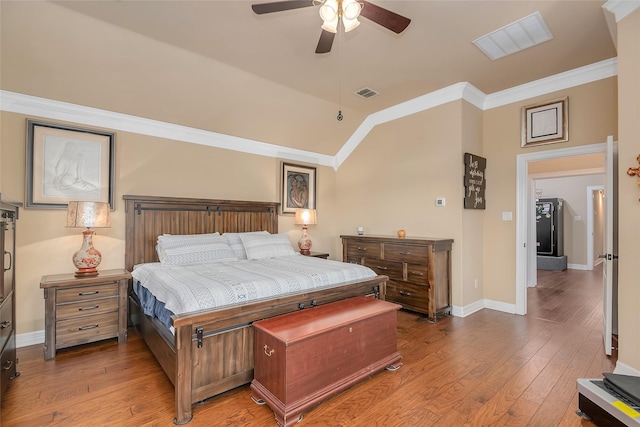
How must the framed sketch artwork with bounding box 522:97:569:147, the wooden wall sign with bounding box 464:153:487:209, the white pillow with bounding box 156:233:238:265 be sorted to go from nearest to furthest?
the white pillow with bounding box 156:233:238:265 → the framed sketch artwork with bounding box 522:97:569:147 → the wooden wall sign with bounding box 464:153:487:209

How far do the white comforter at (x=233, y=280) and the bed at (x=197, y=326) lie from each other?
6cm

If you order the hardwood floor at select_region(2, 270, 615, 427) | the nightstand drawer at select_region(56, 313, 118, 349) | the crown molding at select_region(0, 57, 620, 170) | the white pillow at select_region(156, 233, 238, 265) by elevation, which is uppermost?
the crown molding at select_region(0, 57, 620, 170)

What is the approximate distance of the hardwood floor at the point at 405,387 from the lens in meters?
1.89

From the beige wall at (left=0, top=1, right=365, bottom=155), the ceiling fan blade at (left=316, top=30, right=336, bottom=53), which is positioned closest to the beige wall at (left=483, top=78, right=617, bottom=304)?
the beige wall at (left=0, top=1, right=365, bottom=155)

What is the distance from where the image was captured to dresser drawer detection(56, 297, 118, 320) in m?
2.73

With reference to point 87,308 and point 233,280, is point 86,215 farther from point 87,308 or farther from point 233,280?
point 233,280

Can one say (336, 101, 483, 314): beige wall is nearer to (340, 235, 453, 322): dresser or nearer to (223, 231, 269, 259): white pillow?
(340, 235, 453, 322): dresser

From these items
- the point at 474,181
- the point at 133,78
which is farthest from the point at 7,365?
the point at 474,181

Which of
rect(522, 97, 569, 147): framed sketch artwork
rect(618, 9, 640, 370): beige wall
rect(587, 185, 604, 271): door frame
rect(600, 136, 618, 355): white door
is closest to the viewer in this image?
rect(618, 9, 640, 370): beige wall

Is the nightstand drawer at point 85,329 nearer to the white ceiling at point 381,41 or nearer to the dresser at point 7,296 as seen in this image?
the dresser at point 7,296

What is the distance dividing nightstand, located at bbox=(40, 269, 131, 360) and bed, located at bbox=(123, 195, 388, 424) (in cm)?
19

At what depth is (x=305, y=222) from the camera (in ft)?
15.7

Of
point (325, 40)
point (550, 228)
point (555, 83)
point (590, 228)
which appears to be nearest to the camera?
point (325, 40)

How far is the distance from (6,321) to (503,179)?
520 centimetres
